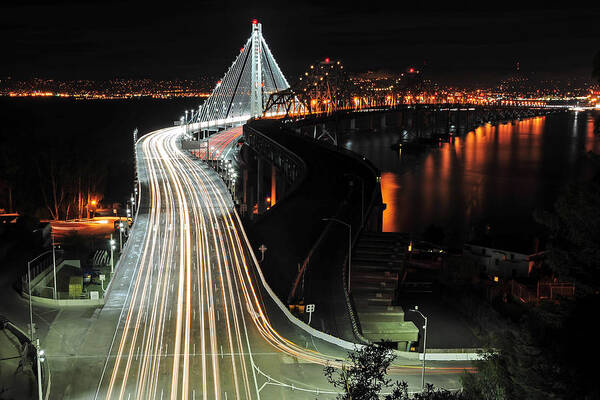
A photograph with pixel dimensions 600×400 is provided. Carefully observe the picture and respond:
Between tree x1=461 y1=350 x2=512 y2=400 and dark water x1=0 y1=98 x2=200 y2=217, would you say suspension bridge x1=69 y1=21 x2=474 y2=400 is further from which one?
dark water x1=0 y1=98 x2=200 y2=217

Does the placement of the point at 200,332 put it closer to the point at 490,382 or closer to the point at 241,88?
the point at 490,382

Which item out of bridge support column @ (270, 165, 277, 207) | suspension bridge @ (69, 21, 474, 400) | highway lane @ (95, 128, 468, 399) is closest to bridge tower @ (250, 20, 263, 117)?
bridge support column @ (270, 165, 277, 207)

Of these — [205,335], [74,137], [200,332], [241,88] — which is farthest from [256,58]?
[205,335]

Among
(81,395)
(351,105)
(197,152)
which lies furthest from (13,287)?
(351,105)

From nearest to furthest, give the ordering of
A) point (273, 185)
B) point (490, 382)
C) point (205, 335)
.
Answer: point (490, 382), point (205, 335), point (273, 185)

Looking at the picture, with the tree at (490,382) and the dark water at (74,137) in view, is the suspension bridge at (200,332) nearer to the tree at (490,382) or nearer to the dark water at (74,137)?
the tree at (490,382)
